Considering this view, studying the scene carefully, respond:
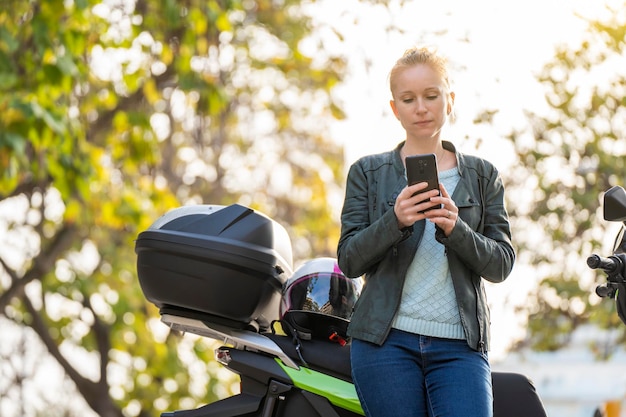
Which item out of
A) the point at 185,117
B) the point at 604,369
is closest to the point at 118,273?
the point at 185,117

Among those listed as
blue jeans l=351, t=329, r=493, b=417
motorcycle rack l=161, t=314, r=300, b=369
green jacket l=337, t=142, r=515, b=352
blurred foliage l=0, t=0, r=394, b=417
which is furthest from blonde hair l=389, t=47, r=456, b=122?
blurred foliage l=0, t=0, r=394, b=417

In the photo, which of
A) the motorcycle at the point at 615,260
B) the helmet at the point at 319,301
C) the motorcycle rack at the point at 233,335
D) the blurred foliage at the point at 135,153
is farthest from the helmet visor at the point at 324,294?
the blurred foliage at the point at 135,153

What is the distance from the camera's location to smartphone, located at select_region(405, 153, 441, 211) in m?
2.65

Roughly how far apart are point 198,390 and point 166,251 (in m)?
9.43

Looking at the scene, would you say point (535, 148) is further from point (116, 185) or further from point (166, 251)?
point (166, 251)

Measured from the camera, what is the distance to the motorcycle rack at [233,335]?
10.1 ft

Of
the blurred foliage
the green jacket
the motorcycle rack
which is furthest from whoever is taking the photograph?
the blurred foliage

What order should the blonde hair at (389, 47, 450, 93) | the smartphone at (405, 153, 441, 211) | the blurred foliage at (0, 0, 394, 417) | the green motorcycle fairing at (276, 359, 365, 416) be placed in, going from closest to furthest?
the smartphone at (405, 153, 441, 211)
the blonde hair at (389, 47, 450, 93)
the green motorcycle fairing at (276, 359, 365, 416)
the blurred foliage at (0, 0, 394, 417)

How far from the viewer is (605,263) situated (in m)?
2.77

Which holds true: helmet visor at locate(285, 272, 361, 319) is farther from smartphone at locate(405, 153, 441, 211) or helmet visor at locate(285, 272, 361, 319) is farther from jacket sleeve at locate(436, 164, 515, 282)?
smartphone at locate(405, 153, 441, 211)

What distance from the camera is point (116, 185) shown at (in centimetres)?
814

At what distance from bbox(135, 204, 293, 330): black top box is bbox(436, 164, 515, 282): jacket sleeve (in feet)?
2.24

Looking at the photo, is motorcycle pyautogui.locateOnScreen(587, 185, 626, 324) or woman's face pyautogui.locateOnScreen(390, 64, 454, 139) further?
woman's face pyautogui.locateOnScreen(390, 64, 454, 139)

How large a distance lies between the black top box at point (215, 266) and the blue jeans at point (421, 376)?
0.54m
